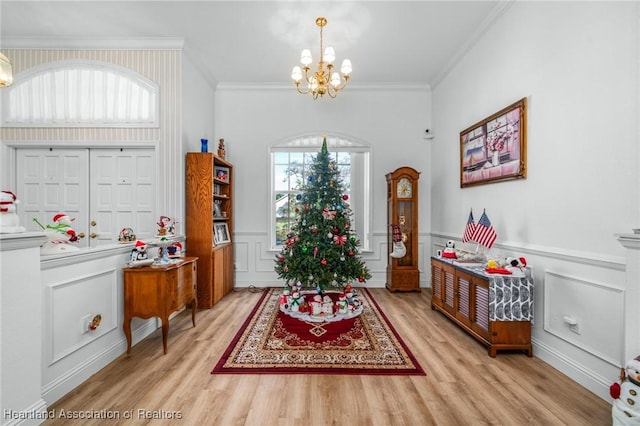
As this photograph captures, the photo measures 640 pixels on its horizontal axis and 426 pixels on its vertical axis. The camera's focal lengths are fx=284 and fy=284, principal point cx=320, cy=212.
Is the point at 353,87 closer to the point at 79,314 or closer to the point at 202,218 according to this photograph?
the point at 202,218

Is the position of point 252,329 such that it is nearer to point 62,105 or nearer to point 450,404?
point 450,404

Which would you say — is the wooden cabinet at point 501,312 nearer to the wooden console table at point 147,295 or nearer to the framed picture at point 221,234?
the wooden console table at point 147,295

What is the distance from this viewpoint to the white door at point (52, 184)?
12.6 feet

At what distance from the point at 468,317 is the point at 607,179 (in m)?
1.69

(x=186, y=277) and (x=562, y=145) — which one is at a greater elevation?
(x=562, y=145)

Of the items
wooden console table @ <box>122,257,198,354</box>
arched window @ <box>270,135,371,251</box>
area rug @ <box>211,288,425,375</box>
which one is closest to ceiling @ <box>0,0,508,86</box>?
arched window @ <box>270,135,371,251</box>

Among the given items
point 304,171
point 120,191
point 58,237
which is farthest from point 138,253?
point 304,171

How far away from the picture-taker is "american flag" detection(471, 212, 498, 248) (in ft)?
9.88

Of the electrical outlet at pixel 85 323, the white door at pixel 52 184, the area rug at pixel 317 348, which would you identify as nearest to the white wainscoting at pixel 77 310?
the electrical outlet at pixel 85 323

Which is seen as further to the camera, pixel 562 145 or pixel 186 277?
pixel 186 277

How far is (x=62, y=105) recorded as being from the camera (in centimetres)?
384

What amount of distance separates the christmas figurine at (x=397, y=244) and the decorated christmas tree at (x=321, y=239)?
3.95 feet

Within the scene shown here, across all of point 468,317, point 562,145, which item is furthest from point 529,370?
point 562,145

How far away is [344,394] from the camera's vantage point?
2043mm
